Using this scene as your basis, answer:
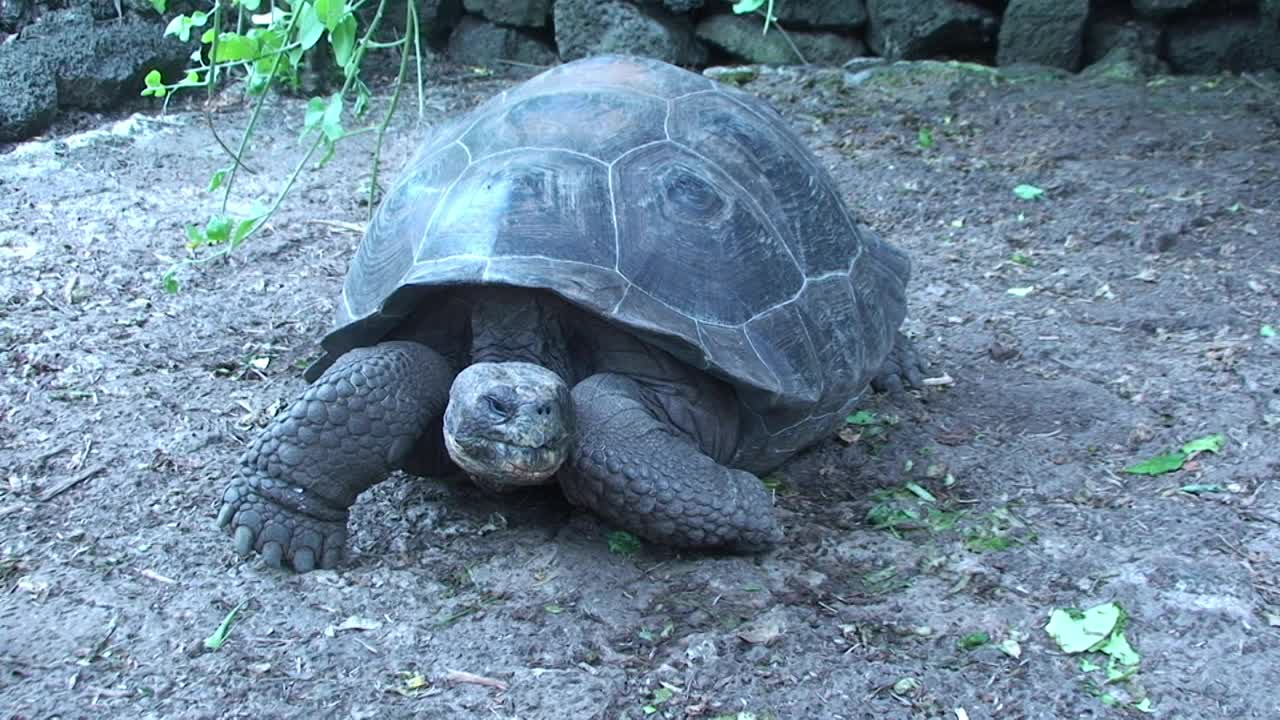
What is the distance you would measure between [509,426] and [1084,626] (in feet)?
3.68

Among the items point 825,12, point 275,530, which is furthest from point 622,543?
point 825,12

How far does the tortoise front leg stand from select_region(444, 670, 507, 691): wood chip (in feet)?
1.57

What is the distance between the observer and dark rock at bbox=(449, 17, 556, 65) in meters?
7.39

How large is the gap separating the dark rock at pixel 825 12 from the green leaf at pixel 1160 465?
14.4ft

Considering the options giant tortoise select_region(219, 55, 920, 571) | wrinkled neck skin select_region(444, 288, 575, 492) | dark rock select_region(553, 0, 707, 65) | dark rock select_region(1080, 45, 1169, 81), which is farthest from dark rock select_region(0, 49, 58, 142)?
dark rock select_region(1080, 45, 1169, 81)

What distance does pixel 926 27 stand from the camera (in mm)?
6867

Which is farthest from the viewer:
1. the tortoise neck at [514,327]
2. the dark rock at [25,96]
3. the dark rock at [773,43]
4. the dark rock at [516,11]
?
the dark rock at [516,11]

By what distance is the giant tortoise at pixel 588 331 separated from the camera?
2.60m

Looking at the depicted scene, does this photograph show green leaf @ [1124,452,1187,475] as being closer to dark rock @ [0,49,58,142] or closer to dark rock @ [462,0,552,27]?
dark rock @ [462,0,552,27]

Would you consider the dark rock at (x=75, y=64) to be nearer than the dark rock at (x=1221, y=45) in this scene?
Yes

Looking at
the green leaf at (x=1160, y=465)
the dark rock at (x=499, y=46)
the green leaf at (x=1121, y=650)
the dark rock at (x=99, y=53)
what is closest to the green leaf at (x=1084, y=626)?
the green leaf at (x=1121, y=650)

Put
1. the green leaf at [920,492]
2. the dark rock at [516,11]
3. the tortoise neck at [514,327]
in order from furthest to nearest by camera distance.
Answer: the dark rock at [516,11] → the green leaf at [920,492] → the tortoise neck at [514,327]

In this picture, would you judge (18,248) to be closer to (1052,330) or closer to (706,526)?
(706,526)

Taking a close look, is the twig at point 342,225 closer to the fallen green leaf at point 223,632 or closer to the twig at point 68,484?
the twig at point 68,484
